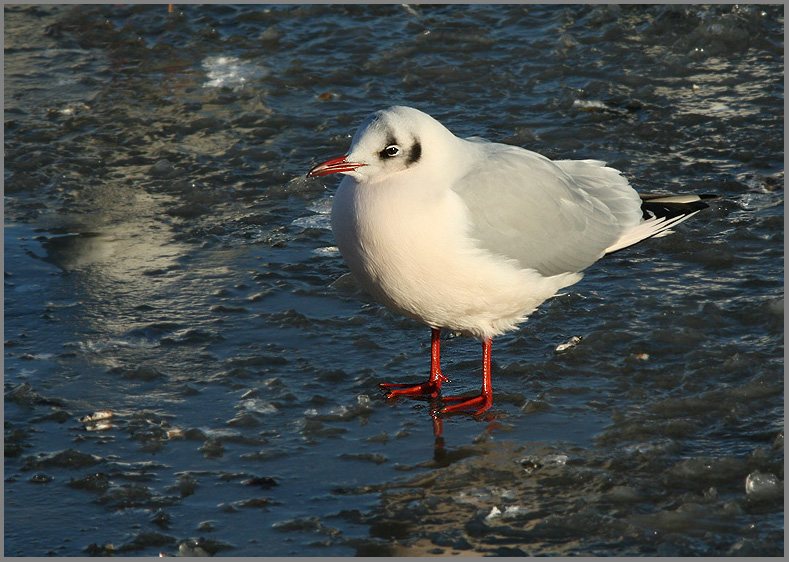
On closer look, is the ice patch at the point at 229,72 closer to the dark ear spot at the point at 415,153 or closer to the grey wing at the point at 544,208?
the grey wing at the point at 544,208

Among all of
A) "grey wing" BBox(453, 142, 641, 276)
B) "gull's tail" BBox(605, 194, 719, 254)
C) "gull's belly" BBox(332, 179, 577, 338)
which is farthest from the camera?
"gull's tail" BBox(605, 194, 719, 254)

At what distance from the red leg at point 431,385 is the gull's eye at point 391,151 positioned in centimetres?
125

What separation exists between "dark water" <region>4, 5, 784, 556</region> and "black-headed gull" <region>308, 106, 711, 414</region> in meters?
0.54

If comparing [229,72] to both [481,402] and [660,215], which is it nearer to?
[660,215]

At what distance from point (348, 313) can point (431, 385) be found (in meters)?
1.06

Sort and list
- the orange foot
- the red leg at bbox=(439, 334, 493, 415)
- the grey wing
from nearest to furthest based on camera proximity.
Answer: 1. the grey wing
2. the red leg at bbox=(439, 334, 493, 415)
3. the orange foot

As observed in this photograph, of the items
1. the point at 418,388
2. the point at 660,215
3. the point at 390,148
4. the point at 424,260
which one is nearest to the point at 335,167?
the point at 390,148

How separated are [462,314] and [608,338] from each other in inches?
46.6

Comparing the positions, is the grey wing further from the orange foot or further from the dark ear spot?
the orange foot

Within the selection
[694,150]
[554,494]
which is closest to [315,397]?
[554,494]

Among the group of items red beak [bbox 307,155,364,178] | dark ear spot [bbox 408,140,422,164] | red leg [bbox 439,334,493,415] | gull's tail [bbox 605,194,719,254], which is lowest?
red leg [bbox 439,334,493,415]

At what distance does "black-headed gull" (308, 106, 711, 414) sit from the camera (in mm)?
5254

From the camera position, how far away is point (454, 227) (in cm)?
529

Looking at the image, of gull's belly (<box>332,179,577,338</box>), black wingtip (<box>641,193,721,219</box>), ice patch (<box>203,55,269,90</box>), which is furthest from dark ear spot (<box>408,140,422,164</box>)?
ice patch (<box>203,55,269,90</box>)
